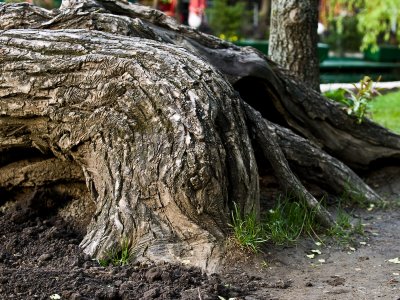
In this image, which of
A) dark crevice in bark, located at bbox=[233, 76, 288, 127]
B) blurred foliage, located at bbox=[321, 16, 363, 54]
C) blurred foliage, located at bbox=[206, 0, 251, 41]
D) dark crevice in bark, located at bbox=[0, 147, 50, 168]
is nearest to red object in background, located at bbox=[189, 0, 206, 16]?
blurred foliage, located at bbox=[206, 0, 251, 41]

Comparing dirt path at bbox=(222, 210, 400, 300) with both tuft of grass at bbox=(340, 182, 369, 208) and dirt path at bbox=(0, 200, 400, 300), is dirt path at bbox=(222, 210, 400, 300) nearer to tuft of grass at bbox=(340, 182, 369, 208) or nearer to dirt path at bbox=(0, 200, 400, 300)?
dirt path at bbox=(0, 200, 400, 300)

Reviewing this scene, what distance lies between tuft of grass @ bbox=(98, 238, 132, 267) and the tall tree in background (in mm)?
4093

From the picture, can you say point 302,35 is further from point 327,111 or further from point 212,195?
point 212,195

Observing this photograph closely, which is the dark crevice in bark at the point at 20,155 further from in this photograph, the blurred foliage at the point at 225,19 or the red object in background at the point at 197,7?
the red object in background at the point at 197,7

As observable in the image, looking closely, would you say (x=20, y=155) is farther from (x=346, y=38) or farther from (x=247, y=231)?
(x=346, y=38)

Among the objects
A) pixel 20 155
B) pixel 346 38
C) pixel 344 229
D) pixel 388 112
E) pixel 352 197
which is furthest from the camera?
pixel 346 38

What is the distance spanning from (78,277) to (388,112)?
9.35 meters

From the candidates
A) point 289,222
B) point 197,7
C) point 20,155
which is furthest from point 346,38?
point 289,222

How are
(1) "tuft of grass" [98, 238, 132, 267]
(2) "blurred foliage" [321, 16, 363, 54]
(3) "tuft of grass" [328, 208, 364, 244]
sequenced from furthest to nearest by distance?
(2) "blurred foliage" [321, 16, 363, 54] < (3) "tuft of grass" [328, 208, 364, 244] < (1) "tuft of grass" [98, 238, 132, 267]

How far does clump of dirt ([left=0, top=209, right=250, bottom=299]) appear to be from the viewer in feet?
13.6

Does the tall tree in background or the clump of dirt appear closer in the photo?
the clump of dirt

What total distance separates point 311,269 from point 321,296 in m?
0.49

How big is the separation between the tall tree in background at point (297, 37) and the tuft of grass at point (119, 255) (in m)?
4.09

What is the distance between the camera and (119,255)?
4840 millimetres
